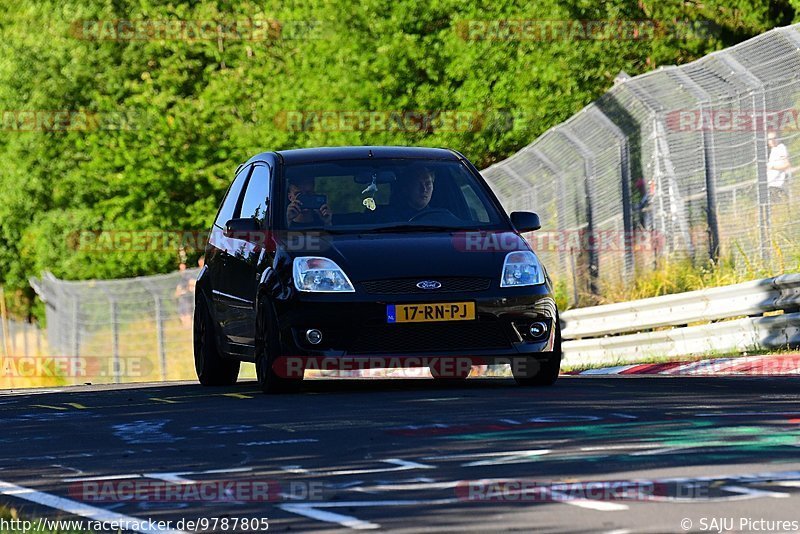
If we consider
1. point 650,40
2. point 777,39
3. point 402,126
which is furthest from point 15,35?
point 777,39

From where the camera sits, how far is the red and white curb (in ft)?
49.8

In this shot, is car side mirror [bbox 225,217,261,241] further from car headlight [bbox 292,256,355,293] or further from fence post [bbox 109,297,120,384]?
fence post [bbox 109,297,120,384]

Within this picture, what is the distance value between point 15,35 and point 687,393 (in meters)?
50.8

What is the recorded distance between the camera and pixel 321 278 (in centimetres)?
1235

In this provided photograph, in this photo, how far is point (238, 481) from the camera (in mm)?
7898

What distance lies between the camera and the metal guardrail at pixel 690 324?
53.9 feet

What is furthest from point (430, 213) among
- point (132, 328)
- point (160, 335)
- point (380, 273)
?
point (132, 328)

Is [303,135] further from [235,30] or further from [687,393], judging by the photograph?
[687,393]

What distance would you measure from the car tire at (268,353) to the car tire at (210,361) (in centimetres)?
178

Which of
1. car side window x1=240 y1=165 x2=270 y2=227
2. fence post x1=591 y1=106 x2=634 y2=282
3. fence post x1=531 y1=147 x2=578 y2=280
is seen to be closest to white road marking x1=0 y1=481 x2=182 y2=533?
car side window x1=240 y1=165 x2=270 y2=227

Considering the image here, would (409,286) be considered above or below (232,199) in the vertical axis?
below

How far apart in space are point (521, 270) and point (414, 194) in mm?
1240

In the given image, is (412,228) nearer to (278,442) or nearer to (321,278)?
(321,278)

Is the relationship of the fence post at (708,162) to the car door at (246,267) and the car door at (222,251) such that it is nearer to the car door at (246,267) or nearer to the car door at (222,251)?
the car door at (222,251)
